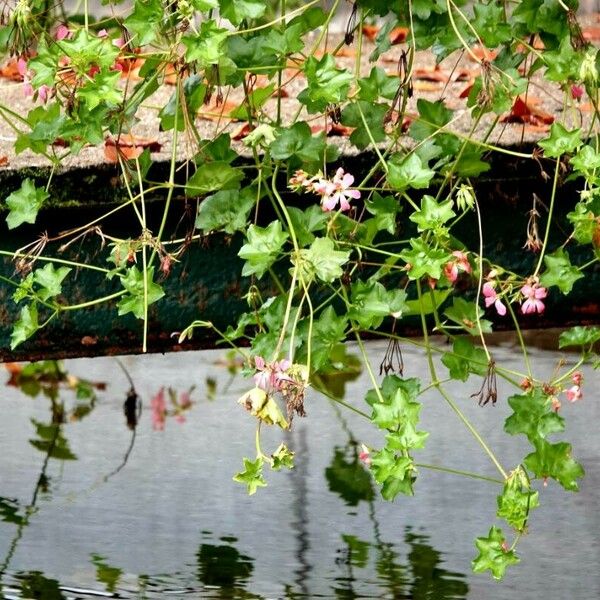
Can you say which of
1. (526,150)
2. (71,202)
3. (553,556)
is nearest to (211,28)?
(71,202)

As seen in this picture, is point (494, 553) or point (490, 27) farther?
point (490, 27)

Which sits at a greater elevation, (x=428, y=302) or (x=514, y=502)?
(x=428, y=302)

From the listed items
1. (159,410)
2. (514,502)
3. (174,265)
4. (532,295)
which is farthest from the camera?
(159,410)

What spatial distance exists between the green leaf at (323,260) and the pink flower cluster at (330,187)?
5 cm

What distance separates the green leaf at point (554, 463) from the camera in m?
1.73

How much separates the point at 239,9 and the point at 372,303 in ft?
1.35

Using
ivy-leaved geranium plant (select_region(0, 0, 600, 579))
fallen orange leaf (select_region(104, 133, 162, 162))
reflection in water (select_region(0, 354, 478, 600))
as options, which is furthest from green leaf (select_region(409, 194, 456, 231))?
reflection in water (select_region(0, 354, 478, 600))

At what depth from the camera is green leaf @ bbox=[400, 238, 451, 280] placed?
166 cm

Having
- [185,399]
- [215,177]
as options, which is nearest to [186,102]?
[215,177]

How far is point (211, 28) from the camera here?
5.28ft

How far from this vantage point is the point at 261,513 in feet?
9.61

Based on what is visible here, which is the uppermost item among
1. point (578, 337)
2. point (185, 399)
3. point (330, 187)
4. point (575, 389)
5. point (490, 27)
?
point (185, 399)

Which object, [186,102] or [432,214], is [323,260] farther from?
[186,102]

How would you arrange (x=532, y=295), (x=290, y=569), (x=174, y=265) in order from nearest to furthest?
1. (x=532, y=295)
2. (x=174, y=265)
3. (x=290, y=569)
